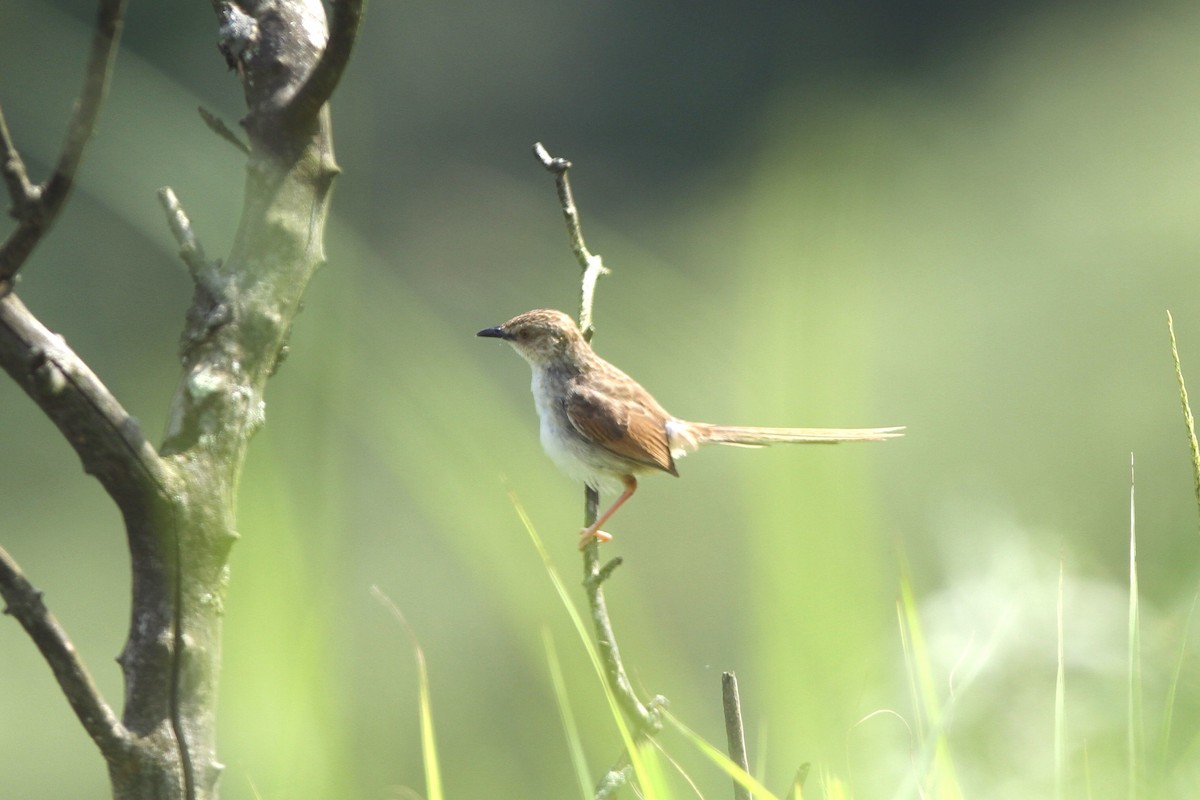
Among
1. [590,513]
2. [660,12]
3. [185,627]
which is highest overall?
[660,12]

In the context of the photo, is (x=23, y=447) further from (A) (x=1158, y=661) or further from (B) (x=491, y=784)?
(A) (x=1158, y=661)

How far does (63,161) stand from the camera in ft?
2.93

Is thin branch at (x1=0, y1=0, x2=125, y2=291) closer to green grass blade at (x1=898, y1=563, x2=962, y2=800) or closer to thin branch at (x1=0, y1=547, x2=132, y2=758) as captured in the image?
thin branch at (x1=0, y1=547, x2=132, y2=758)

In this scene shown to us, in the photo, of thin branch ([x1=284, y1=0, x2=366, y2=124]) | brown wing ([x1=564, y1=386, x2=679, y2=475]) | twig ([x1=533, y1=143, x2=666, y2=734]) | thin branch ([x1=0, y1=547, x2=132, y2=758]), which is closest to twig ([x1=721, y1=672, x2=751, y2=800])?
twig ([x1=533, y1=143, x2=666, y2=734])

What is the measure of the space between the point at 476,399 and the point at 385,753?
8.89ft

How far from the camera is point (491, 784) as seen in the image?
2.03 meters

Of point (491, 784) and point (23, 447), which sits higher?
point (23, 447)

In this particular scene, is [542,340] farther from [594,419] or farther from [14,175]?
[14,175]

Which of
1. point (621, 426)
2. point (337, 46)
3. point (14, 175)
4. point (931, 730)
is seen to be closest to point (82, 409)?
point (14, 175)

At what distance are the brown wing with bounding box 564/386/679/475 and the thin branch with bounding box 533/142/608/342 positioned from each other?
53 centimetres

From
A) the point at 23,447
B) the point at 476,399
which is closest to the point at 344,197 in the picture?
the point at 23,447

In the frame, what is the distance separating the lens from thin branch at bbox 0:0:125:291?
2.91ft

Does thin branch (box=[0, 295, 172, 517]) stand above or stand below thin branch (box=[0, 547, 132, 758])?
above

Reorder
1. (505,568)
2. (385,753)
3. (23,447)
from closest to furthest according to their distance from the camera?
1. (505,568)
2. (385,753)
3. (23,447)
